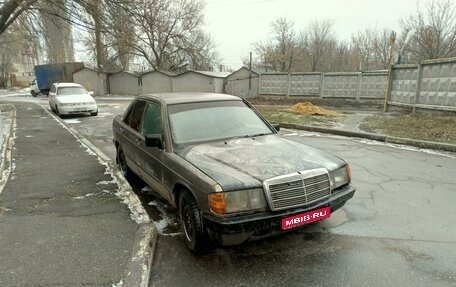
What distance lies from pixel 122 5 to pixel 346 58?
40.0 meters

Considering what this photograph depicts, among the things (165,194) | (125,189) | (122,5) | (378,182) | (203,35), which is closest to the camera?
(165,194)

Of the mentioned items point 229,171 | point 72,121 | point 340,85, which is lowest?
point 72,121

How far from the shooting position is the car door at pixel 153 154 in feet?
13.4

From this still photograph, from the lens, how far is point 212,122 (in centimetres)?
438

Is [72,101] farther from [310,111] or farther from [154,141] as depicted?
[154,141]

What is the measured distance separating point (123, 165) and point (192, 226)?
3.13 m

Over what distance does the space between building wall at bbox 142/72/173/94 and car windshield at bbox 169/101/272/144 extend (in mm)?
24763

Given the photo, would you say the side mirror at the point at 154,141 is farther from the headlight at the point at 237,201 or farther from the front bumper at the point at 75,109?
the front bumper at the point at 75,109

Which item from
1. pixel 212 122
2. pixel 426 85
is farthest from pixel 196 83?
pixel 212 122

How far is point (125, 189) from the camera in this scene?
508 cm

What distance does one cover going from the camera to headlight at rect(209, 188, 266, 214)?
117 inches

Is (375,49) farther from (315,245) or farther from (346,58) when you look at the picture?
(315,245)

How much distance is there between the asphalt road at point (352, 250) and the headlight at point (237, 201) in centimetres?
60

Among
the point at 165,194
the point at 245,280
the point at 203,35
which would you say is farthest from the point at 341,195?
the point at 203,35
